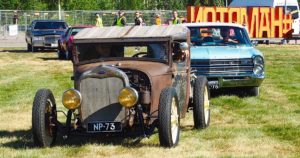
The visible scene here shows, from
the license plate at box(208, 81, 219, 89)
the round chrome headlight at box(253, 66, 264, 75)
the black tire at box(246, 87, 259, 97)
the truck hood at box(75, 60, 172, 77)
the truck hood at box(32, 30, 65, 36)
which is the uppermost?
the truck hood at box(75, 60, 172, 77)

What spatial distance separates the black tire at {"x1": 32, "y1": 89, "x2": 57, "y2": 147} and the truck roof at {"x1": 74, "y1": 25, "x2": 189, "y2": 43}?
3.35 feet

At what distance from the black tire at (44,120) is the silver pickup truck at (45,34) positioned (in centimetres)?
2309

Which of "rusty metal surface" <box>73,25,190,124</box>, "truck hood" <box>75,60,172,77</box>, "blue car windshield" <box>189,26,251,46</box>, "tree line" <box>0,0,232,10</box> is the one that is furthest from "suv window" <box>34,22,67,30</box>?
"tree line" <box>0,0,232,10</box>

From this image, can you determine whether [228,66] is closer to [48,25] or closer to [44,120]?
[44,120]

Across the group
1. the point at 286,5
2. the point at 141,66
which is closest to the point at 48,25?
the point at 286,5

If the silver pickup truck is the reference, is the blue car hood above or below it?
above

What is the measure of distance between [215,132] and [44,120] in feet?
8.39

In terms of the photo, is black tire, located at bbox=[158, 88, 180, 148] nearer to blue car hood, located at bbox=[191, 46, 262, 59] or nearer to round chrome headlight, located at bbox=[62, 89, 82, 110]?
round chrome headlight, located at bbox=[62, 89, 82, 110]

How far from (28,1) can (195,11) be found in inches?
1682

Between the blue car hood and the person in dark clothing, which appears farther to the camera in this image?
the person in dark clothing

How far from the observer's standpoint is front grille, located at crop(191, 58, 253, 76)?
14.8 meters

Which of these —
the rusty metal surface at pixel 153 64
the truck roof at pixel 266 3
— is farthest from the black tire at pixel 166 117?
the truck roof at pixel 266 3

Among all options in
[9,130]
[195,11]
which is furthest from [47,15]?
[9,130]

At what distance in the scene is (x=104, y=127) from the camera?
30.7ft
